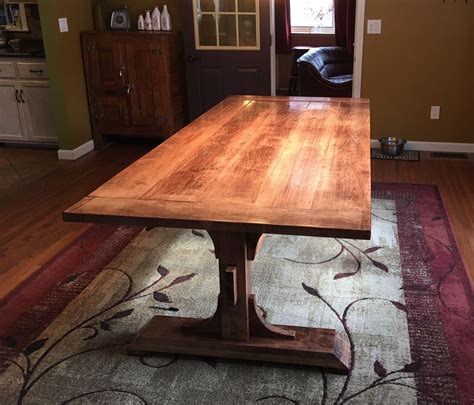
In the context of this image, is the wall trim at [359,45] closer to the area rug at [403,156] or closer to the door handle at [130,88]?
the area rug at [403,156]

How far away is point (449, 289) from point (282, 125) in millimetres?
1144

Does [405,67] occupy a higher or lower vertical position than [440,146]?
higher

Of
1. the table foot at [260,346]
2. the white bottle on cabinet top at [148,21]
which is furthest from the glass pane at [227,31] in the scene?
the table foot at [260,346]

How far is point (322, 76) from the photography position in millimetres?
6043

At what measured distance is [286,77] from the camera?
7.57 metres

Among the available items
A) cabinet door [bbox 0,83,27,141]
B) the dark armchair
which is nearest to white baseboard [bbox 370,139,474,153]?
the dark armchair

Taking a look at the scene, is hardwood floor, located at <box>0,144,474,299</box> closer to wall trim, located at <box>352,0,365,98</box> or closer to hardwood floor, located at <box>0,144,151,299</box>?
hardwood floor, located at <box>0,144,151,299</box>

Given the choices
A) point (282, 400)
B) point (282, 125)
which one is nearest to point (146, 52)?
point (282, 125)

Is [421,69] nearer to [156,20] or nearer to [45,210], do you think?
[156,20]

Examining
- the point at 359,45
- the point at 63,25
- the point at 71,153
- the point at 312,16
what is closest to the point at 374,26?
the point at 359,45

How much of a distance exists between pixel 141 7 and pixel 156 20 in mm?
285

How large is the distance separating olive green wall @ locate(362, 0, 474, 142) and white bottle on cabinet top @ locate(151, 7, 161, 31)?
188cm

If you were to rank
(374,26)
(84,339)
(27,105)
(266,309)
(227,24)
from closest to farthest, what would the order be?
1. (84,339)
2. (266,309)
3. (374,26)
4. (227,24)
5. (27,105)

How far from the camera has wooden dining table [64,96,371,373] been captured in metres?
Answer: 1.68
